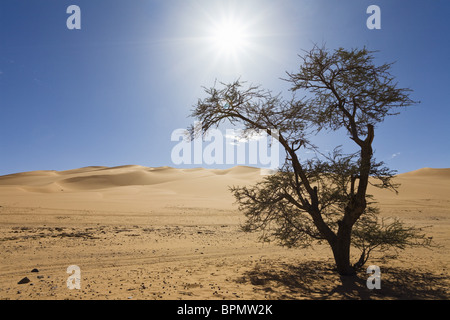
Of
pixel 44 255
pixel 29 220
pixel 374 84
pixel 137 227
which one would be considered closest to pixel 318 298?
pixel 374 84

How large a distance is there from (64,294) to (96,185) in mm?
61237

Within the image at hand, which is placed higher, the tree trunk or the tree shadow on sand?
the tree trunk

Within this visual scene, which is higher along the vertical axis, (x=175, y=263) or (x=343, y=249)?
(x=343, y=249)

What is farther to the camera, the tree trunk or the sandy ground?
the tree trunk

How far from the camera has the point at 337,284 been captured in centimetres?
681

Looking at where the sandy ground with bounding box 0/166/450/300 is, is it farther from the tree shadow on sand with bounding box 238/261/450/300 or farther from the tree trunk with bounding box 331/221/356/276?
the tree trunk with bounding box 331/221/356/276

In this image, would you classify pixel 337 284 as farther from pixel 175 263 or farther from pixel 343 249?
pixel 175 263

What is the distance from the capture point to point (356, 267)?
25.2 feet

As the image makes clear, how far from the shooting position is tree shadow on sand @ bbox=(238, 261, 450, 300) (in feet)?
19.7

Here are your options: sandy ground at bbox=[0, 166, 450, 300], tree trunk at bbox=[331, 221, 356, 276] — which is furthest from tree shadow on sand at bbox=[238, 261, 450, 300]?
tree trunk at bbox=[331, 221, 356, 276]

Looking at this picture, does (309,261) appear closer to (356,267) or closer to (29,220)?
(356,267)

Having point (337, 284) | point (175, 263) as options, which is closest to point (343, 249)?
point (337, 284)

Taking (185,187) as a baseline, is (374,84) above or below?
above

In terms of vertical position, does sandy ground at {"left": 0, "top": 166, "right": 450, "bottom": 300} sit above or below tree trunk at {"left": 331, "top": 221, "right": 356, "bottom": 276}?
below
